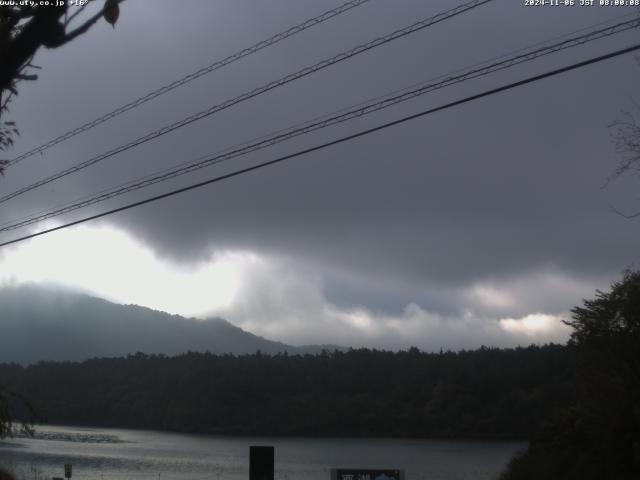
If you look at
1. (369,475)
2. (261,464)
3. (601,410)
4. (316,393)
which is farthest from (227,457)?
(261,464)

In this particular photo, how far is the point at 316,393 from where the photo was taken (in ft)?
364

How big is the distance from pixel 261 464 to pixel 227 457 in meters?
60.8

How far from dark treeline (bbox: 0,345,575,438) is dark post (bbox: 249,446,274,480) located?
261ft

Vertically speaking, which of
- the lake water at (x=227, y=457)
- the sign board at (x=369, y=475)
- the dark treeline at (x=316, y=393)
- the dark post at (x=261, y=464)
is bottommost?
the lake water at (x=227, y=457)

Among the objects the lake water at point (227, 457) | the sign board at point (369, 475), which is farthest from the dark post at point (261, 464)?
the lake water at point (227, 457)

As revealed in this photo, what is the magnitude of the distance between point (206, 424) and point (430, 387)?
3381 cm

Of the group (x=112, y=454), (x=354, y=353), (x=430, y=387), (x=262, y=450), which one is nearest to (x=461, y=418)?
(x=430, y=387)

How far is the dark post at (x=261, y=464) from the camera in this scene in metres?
12.5

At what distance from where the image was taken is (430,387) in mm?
103312

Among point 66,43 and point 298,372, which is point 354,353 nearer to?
point 298,372

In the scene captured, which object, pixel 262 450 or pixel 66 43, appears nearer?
pixel 66 43

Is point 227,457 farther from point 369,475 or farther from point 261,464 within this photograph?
point 261,464

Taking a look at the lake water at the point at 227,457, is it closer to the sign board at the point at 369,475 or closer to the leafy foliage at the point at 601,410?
the leafy foliage at the point at 601,410

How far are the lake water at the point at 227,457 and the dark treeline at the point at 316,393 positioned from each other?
5.00 m
